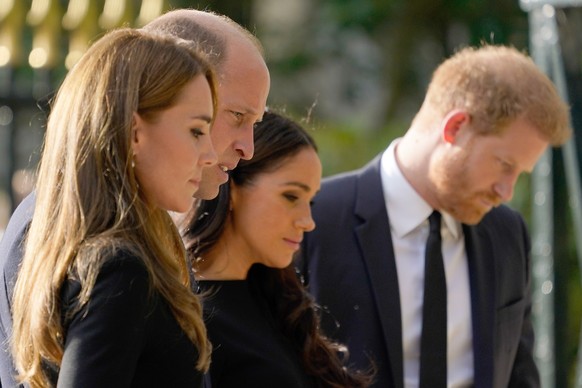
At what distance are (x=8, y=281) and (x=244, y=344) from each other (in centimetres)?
80

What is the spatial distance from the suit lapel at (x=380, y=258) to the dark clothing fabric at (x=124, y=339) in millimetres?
1483

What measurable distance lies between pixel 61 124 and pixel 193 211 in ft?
3.25

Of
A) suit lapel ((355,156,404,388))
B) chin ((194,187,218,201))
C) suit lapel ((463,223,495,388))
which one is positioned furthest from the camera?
suit lapel ((463,223,495,388))

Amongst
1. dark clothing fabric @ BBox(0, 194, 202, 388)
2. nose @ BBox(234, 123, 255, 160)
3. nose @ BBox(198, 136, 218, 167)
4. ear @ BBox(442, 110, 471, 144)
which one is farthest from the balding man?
ear @ BBox(442, 110, 471, 144)

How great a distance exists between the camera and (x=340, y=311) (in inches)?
138

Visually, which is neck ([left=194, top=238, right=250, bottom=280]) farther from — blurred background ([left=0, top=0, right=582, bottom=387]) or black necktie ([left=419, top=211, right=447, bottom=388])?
black necktie ([left=419, top=211, right=447, bottom=388])

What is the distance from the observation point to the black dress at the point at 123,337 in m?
1.88

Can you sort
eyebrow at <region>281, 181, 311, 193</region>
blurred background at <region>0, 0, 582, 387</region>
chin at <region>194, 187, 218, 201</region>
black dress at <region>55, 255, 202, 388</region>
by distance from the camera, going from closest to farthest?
black dress at <region>55, 255, 202, 388</region>
chin at <region>194, 187, 218, 201</region>
eyebrow at <region>281, 181, 311, 193</region>
blurred background at <region>0, 0, 582, 387</region>

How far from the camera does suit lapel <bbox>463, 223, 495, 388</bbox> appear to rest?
3.56m

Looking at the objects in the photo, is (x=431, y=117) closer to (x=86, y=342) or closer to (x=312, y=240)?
(x=312, y=240)

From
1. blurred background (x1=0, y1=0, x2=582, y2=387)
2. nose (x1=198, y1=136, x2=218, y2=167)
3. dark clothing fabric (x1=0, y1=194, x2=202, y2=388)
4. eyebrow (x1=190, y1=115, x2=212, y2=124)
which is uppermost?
eyebrow (x1=190, y1=115, x2=212, y2=124)

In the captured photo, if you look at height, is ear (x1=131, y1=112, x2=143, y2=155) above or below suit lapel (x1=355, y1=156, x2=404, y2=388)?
above

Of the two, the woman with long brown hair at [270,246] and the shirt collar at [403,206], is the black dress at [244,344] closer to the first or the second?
the woman with long brown hair at [270,246]

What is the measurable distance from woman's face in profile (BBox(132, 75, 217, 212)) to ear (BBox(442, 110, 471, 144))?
1766 mm
